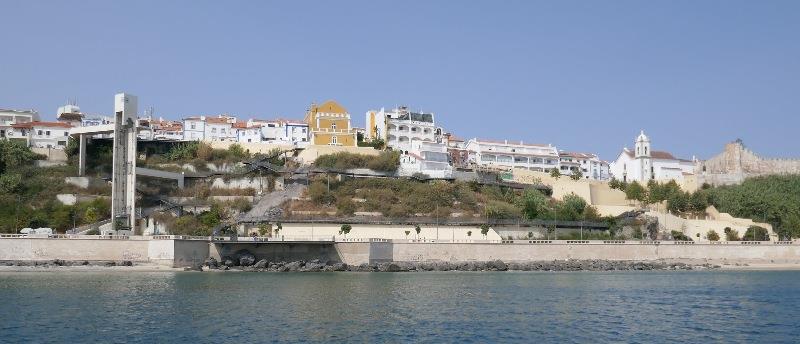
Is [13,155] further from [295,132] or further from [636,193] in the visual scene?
[636,193]

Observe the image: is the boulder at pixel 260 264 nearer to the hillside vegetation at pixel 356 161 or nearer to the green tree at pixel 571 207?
the hillside vegetation at pixel 356 161

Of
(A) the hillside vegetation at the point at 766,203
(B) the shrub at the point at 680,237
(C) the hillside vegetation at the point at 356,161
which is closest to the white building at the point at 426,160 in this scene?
(C) the hillside vegetation at the point at 356,161

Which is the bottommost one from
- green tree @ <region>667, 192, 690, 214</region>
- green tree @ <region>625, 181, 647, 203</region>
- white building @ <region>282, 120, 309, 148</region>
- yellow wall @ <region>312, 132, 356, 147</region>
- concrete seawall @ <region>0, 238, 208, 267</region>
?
concrete seawall @ <region>0, 238, 208, 267</region>

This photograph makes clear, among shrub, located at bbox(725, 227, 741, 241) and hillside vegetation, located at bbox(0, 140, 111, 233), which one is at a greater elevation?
hillside vegetation, located at bbox(0, 140, 111, 233)

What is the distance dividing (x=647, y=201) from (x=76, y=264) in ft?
160

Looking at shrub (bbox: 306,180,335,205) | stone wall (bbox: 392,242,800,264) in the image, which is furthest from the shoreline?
shrub (bbox: 306,180,335,205)

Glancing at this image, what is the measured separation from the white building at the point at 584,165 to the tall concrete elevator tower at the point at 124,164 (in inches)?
1895

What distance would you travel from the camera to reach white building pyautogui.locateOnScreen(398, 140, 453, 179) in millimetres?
71562

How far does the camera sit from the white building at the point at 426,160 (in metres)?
71.6

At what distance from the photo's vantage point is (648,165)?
88125 millimetres

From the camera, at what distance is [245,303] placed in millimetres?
32312

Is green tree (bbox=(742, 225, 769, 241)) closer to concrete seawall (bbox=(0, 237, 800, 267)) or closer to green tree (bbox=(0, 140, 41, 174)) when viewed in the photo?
concrete seawall (bbox=(0, 237, 800, 267))

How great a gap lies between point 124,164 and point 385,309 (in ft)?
102

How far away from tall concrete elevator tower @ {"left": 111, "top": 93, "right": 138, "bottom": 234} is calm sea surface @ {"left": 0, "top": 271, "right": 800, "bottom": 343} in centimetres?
864
